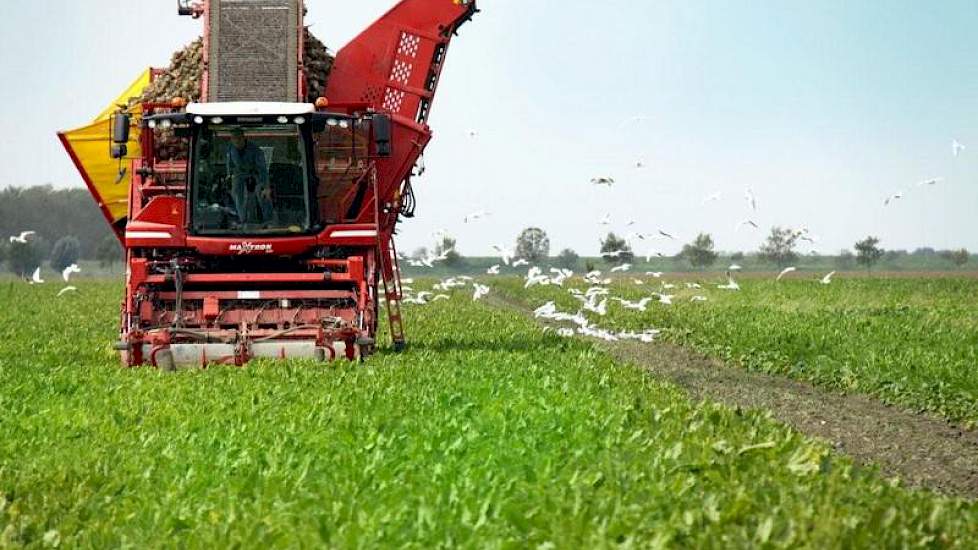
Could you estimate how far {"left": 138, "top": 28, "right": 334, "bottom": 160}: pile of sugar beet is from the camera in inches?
797

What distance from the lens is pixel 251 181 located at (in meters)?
18.9

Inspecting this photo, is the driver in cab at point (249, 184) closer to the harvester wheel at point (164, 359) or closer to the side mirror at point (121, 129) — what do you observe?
the side mirror at point (121, 129)

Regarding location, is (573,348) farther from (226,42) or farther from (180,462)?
(180,462)

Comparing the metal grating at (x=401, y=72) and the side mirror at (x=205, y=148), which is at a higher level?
the metal grating at (x=401, y=72)

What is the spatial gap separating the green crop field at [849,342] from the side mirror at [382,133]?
7474 mm

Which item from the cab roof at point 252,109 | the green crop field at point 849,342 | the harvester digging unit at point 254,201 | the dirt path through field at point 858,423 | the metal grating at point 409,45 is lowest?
the dirt path through field at point 858,423

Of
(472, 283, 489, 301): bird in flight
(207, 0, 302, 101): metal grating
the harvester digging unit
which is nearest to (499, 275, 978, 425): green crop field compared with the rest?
(472, 283, 489, 301): bird in flight

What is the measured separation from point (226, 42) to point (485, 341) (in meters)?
7.07

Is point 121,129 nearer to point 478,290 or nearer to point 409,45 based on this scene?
point 409,45

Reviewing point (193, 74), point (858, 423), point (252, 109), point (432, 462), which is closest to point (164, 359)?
point (252, 109)

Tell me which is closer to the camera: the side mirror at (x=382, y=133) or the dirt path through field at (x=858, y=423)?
the dirt path through field at (x=858, y=423)

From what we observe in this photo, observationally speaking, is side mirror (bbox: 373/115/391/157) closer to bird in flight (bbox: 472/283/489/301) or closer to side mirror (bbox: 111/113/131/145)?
side mirror (bbox: 111/113/131/145)

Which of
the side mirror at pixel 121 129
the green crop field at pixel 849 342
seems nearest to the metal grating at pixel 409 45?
the side mirror at pixel 121 129

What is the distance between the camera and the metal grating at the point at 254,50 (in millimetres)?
19703
